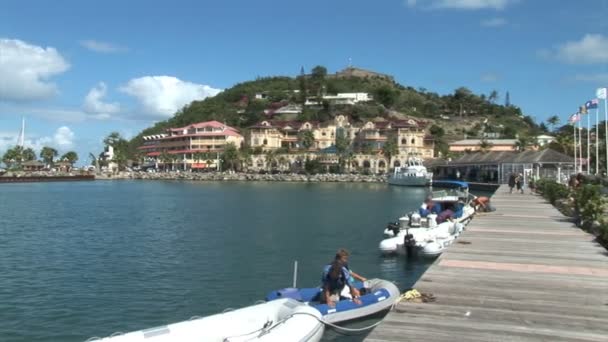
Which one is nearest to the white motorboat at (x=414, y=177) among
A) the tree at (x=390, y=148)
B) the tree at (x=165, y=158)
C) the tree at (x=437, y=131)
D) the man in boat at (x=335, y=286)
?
the tree at (x=390, y=148)

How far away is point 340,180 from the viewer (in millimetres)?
138875

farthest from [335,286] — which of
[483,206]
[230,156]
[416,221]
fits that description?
[230,156]

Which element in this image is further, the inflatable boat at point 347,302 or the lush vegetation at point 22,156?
the lush vegetation at point 22,156

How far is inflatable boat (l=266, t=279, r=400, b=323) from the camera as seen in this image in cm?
1504

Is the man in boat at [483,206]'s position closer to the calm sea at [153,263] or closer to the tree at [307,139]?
the calm sea at [153,263]

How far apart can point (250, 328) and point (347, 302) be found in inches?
123

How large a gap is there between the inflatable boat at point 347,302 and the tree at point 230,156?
139762 mm

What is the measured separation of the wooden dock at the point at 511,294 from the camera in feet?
32.7

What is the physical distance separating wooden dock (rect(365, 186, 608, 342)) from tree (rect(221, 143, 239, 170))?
135493 mm

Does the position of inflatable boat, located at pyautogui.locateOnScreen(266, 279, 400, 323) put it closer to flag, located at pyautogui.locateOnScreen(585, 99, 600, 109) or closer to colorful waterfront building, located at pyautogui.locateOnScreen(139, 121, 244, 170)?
flag, located at pyautogui.locateOnScreen(585, 99, 600, 109)

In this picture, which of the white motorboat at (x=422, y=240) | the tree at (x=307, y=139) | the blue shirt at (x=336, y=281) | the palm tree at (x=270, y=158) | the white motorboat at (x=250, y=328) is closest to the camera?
the white motorboat at (x=250, y=328)

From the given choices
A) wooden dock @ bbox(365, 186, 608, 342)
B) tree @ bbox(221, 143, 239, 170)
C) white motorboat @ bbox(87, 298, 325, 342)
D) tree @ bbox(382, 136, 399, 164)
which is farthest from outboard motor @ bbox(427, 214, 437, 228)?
tree @ bbox(221, 143, 239, 170)

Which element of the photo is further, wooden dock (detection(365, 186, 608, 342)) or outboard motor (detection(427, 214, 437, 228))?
outboard motor (detection(427, 214, 437, 228))

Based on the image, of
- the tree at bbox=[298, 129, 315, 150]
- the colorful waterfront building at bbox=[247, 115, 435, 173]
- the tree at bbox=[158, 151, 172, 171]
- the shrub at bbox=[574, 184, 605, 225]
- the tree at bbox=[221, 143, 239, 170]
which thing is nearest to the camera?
the shrub at bbox=[574, 184, 605, 225]
